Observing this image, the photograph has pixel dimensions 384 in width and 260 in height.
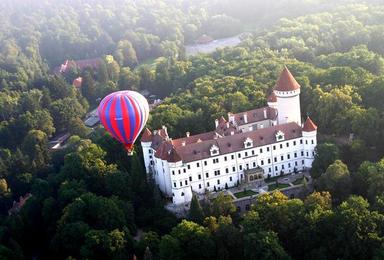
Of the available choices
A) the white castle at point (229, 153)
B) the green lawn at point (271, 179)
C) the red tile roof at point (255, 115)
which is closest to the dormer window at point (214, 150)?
the white castle at point (229, 153)

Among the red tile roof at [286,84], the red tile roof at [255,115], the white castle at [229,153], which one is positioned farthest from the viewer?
the red tile roof at [255,115]

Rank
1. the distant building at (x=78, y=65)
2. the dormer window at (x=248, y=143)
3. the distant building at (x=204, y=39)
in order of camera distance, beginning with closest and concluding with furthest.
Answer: the dormer window at (x=248, y=143) < the distant building at (x=78, y=65) < the distant building at (x=204, y=39)

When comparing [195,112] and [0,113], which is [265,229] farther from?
[0,113]

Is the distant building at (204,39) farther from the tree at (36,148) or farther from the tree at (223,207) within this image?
the tree at (223,207)

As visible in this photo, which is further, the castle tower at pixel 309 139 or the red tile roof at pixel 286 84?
the red tile roof at pixel 286 84

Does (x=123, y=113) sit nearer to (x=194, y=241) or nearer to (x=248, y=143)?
(x=248, y=143)

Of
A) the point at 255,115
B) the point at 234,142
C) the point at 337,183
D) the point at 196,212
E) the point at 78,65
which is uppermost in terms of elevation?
the point at 255,115

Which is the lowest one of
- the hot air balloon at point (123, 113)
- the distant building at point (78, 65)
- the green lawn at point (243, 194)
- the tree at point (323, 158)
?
the distant building at point (78, 65)

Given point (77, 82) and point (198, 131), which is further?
point (77, 82)

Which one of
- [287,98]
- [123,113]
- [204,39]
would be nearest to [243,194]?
[287,98]
